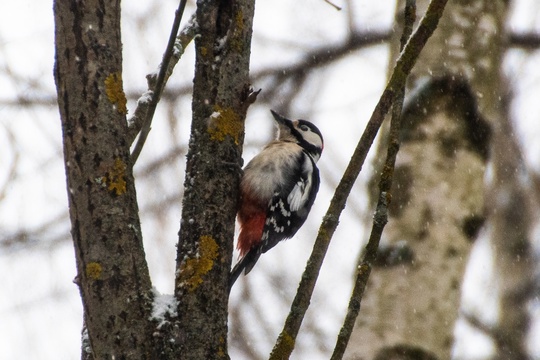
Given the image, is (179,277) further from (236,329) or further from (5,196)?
(236,329)

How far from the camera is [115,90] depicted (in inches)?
70.6

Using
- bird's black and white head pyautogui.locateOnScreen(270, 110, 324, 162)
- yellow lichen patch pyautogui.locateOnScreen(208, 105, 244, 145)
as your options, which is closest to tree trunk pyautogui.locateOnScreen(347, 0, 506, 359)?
bird's black and white head pyautogui.locateOnScreen(270, 110, 324, 162)

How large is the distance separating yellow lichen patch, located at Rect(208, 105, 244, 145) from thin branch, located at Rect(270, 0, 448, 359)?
0.45m

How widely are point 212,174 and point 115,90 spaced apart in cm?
42

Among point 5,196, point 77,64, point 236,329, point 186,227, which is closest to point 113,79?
point 77,64

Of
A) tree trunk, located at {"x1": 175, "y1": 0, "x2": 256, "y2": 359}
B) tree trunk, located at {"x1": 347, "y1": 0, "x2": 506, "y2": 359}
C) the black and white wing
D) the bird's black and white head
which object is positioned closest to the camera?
tree trunk, located at {"x1": 175, "y1": 0, "x2": 256, "y2": 359}

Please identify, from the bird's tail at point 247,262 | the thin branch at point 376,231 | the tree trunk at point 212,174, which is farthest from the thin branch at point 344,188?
the bird's tail at point 247,262

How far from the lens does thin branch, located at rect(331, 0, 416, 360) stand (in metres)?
1.76

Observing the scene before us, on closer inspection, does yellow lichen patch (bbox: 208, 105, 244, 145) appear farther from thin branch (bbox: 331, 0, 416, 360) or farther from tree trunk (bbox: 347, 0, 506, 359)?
tree trunk (bbox: 347, 0, 506, 359)

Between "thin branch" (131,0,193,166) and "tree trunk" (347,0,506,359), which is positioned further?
"tree trunk" (347,0,506,359)

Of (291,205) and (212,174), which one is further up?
(291,205)

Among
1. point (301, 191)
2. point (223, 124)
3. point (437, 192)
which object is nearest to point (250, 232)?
point (301, 191)

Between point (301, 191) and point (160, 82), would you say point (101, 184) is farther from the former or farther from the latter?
point (301, 191)

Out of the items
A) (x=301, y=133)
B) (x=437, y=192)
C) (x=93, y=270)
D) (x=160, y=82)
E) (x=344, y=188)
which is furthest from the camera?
(x=301, y=133)
